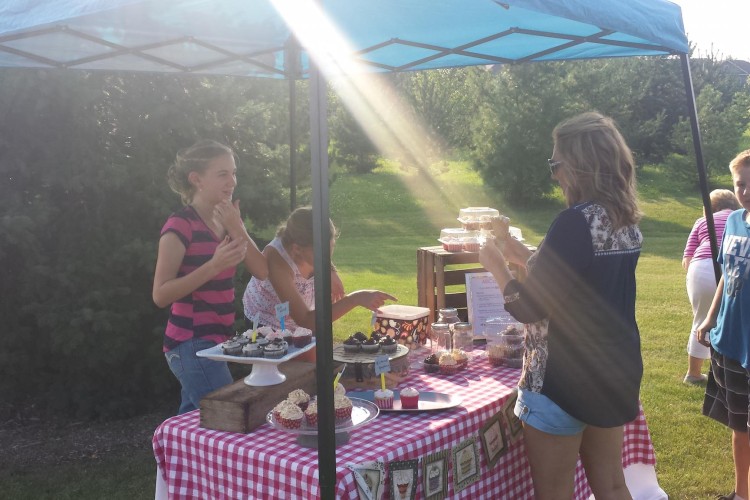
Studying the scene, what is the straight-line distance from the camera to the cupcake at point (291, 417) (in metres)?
2.06

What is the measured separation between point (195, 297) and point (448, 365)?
1069 millimetres

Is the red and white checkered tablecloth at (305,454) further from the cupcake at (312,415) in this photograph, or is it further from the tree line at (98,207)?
the tree line at (98,207)

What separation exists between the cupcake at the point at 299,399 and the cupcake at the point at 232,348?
271 mm

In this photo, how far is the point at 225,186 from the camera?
2859 millimetres

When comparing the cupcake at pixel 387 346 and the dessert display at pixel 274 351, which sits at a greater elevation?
the dessert display at pixel 274 351

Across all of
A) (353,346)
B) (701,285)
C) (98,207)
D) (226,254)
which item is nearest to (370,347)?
(353,346)

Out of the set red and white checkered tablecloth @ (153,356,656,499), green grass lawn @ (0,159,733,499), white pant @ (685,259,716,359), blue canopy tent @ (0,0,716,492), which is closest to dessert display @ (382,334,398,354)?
red and white checkered tablecloth @ (153,356,656,499)

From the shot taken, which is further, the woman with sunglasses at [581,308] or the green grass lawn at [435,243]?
the green grass lawn at [435,243]

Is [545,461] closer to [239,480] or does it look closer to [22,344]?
[239,480]

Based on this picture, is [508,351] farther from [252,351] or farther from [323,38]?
[323,38]

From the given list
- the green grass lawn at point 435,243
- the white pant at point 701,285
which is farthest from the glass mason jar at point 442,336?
the white pant at point 701,285

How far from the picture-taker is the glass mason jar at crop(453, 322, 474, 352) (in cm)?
320

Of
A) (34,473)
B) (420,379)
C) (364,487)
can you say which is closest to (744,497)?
(420,379)

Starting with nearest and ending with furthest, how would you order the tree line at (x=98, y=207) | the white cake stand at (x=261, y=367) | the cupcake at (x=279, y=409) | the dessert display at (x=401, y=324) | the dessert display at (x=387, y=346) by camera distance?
the cupcake at (x=279, y=409), the white cake stand at (x=261, y=367), the dessert display at (x=387, y=346), the dessert display at (x=401, y=324), the tree line at (x=98, y=207)
